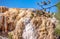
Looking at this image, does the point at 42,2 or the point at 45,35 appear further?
the point at 45,35

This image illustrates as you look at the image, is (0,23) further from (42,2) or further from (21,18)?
(42,2)

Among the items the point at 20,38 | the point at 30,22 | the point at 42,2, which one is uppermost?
the point at 42,2

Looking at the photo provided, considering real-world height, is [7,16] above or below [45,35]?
above

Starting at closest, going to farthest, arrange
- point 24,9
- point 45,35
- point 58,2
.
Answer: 1. point 58,2
2. point 45,35
3. point 24,9

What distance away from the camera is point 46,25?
5.95 metres

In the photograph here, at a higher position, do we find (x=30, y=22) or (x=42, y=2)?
(x=42, y=2)

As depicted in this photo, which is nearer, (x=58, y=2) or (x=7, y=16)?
(x=58, y=2)

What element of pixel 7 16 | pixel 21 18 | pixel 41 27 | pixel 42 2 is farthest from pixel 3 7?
pixel 42 2

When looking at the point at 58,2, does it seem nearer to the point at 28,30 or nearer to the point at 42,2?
the point at 42,2

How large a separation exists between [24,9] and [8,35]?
2.81 ft

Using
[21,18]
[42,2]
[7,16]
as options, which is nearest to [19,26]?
[21,18]

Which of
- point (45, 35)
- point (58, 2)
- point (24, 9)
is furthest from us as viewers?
point (24, 9)

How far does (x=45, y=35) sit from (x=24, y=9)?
98 cm

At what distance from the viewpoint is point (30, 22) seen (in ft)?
19.6
